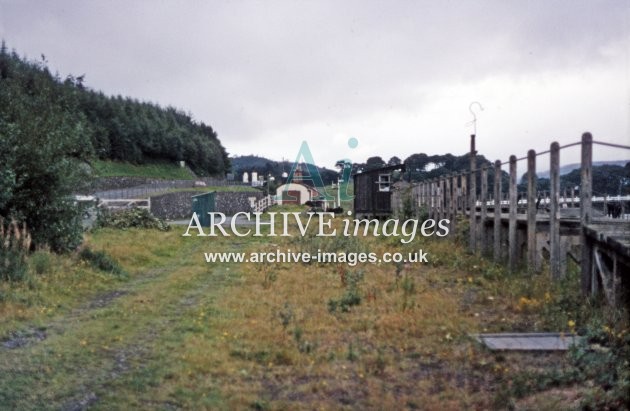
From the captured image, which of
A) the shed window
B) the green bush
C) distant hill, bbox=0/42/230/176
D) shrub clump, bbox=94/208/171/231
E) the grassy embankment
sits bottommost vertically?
the grassy embankment

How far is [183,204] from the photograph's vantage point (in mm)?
38906

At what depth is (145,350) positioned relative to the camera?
5930 mm

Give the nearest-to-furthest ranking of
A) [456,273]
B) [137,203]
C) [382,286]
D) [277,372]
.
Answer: [277,372] → [382,286] → [456,273] → [137,203]

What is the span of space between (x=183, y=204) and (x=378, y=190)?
15.1m

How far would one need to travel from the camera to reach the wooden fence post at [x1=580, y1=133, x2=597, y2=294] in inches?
261

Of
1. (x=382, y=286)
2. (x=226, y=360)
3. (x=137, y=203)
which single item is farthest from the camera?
(x=137, y=203)

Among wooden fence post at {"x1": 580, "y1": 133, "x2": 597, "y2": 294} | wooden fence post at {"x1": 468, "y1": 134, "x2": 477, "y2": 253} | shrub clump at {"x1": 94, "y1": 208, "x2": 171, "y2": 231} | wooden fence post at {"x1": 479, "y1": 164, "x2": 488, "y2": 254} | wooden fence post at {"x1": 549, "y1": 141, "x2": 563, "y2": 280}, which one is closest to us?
wooden fence post at {"x1": 580, "y1": 133, "x2": 597, "y2": 294}

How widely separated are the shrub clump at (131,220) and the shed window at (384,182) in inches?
434

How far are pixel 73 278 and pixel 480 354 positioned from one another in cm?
704

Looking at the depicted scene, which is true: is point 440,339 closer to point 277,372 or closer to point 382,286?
point 277,372

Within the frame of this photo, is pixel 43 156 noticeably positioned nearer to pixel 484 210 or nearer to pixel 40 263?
pixel 40 263

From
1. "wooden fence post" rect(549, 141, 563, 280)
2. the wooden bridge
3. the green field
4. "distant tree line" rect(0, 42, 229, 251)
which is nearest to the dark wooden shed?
the wooden bridge

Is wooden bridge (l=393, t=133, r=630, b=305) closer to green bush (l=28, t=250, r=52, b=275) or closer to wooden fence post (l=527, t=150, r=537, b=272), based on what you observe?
wooden fence post (l=527, t=150, r=537, b=272)

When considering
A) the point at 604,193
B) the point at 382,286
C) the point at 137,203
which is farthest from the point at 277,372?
the point at 137,203
